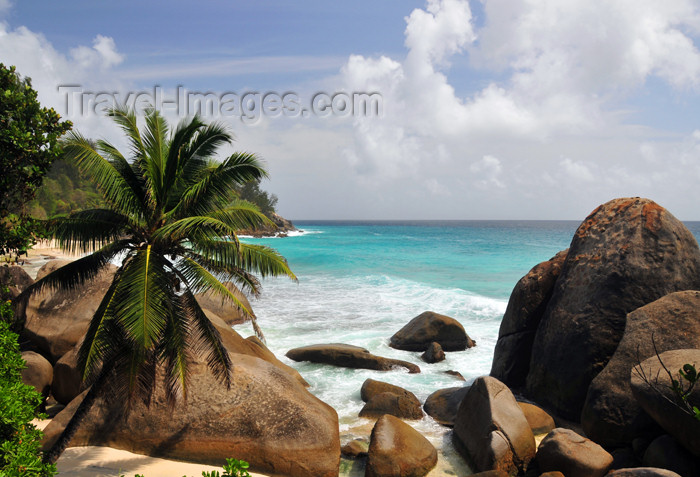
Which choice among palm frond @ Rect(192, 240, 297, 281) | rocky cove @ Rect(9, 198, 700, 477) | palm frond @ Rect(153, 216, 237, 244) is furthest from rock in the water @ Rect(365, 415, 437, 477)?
palm frond @ Rect(153, 216, 237, 244)

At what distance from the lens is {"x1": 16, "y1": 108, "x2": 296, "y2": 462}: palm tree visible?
6.92 metres

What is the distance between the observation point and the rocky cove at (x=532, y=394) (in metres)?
7.93

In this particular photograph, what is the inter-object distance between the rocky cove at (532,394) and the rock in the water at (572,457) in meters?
0.02

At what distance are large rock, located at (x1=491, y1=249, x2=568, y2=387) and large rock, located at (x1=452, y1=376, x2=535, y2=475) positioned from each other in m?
3.03

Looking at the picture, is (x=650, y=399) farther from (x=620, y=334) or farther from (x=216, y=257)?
(x=216, y=257)

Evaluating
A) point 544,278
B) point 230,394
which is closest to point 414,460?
point 230,394

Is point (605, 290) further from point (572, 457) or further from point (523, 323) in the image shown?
point (572, 457)

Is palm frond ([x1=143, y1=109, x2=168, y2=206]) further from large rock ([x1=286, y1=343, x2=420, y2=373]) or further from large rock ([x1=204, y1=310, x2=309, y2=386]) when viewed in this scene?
large rock ([x1=286, y1=343, x2=420, y2=373])

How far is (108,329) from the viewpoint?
6.98 metres

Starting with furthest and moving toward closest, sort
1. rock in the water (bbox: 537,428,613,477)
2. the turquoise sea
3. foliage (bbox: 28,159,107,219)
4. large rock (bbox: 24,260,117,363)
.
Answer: foliage (bbox: 28,159,107,219) → the turquoise sea → large rock (bbox: 24,260,117,363) → rock in the water (bbox: 537,428,613,477)

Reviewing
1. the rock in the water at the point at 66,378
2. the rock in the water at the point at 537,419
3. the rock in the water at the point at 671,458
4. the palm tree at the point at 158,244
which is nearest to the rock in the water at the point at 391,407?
the rock in the water at the point at 537,419

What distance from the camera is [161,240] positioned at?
727 centimetres

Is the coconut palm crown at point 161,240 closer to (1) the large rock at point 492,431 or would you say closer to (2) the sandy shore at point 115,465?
(2) the sandy shore at point 115,465

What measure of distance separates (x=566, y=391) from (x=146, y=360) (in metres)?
8.27
